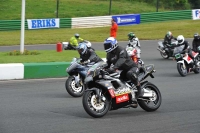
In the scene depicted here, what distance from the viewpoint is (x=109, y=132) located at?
855 cm

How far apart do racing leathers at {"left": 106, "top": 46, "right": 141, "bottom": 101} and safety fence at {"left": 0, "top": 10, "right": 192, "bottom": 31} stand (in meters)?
25.8

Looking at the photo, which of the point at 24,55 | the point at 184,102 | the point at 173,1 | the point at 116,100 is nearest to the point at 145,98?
the point at 116,100

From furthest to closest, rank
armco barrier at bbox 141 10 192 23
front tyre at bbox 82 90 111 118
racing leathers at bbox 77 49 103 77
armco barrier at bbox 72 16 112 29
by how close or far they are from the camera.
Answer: armco barrier at bbox 141 10 192 23, armco barrier at bbox 72 16 112 29, racing leathers at bbox 77 49 103 77, front tyre at bbox 82 90 111 118

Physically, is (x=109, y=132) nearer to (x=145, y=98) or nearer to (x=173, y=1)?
(x=145, y=98)

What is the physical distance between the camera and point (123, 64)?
33.5 feet

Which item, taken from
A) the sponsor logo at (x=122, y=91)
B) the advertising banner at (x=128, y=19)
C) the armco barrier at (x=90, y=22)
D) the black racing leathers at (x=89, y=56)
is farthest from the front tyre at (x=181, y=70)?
the advertising banner at (x=128, y=19)

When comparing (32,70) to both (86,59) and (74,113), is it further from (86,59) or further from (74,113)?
(74,113)

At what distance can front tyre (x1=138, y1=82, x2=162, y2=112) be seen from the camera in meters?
10.6

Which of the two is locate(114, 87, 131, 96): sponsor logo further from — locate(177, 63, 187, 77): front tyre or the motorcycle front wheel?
locate(177, 63, 187, 77): front tyre

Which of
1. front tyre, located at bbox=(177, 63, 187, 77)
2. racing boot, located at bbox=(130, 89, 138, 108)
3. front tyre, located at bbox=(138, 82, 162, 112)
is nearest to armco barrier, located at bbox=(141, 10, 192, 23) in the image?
front tyre, located at bbox=(177, 63, 187, 77)

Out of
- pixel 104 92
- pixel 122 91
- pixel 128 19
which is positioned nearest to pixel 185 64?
pixel 122 91

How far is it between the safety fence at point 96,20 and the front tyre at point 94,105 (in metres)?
26.2

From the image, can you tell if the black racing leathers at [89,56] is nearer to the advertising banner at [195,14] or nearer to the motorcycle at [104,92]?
the motorcycle at [104,92]

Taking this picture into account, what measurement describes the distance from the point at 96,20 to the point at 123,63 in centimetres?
2867
